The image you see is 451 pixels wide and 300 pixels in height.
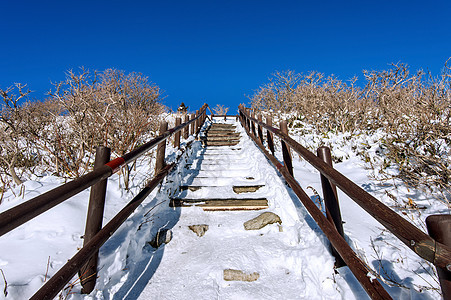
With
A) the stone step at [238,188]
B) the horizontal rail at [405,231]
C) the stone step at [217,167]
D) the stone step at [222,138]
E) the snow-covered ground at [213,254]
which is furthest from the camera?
the stone step at [222,138]

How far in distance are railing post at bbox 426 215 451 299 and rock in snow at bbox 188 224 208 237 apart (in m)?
2.51

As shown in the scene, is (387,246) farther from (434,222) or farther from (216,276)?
(216,276)

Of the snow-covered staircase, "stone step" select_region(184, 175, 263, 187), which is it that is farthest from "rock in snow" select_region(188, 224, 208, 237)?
"stone step" select_region(184, 175, 263, 187)

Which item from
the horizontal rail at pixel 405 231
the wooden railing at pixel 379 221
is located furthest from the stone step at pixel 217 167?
the horizontal rail at pixel 405 231

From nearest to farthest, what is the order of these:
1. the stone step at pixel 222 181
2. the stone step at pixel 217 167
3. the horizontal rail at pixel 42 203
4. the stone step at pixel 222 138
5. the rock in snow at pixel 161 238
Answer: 1. the horizontal rail at pixel 42 203
2. the rock in snow at pixel 161 238
3. the stone step at pixel 222 181
4. the stone step at pixel 217 167
5. the stone step at pixel 222 138

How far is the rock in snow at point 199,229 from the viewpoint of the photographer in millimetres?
3012

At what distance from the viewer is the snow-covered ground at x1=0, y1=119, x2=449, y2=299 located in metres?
1.71

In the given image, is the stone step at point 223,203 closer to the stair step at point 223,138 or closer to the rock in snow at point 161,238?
the rock in snow at point 161,238

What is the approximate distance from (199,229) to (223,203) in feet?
2.28

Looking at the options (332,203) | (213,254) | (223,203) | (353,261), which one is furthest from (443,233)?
(223,203)

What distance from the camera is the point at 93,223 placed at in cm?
185

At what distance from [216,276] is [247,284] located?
32 centimetres

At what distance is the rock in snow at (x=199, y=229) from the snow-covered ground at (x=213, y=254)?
6cm

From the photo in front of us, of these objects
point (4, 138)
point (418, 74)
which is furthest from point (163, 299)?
point (418, 74)
